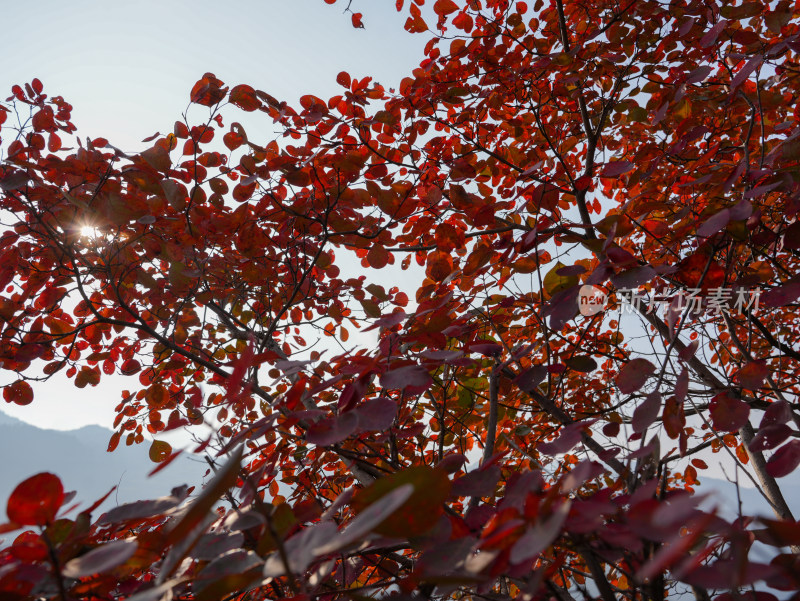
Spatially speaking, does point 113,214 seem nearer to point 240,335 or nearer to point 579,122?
point 240,335

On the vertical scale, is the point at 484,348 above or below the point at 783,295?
below

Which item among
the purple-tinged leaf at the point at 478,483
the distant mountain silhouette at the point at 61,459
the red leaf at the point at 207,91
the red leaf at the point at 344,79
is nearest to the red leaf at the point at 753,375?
the purple-tinged leaf at the point at 478,483

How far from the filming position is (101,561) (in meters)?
0.52

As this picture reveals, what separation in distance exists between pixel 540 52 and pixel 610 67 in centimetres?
61

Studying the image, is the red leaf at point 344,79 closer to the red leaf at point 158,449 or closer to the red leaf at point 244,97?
the red leaf at point 244,97

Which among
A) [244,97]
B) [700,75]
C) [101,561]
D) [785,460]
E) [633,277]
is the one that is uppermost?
[244,97]

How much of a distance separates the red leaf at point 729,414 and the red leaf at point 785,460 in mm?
86

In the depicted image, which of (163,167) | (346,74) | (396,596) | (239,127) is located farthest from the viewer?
(346,74)

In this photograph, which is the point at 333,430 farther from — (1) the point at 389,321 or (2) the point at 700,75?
(2) the point at 700,75

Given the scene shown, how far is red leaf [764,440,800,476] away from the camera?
939mm

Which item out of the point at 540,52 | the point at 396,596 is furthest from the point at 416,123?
the point at 396,596

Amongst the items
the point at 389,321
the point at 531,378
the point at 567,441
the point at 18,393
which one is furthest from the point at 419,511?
the point at 18,393

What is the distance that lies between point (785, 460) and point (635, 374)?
0.32 meters

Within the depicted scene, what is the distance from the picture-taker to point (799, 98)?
9.84 ft
